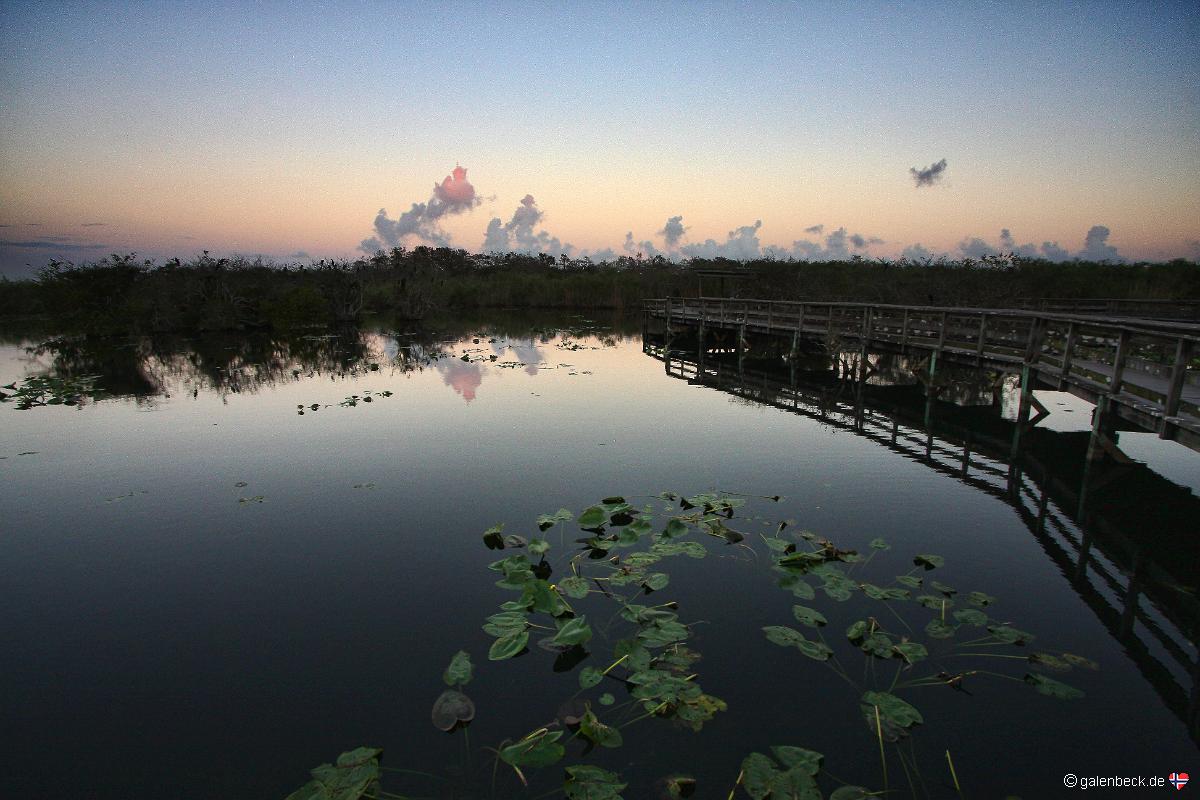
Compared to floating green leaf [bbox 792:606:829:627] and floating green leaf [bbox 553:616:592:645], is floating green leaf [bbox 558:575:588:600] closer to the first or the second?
floating green leaf [bbox 553:616:592:645]

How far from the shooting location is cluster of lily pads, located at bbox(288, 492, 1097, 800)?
3.00 meters

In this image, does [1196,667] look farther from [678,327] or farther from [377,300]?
[377,300]

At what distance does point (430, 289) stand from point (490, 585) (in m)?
47.4

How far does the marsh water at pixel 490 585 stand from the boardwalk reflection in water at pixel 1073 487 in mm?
48

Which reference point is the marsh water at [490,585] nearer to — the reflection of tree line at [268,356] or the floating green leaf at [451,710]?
the floating green leaf at [451,710]

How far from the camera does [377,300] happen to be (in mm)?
52625

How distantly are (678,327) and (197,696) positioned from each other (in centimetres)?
3238

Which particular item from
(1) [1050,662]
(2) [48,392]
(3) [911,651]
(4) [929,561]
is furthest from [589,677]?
(2) [48,392]

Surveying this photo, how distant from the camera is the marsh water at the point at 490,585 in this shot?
326 centimetres

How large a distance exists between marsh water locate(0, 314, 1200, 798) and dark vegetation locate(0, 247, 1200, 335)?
2446cm

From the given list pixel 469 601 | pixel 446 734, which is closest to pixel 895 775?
pixel 446 734

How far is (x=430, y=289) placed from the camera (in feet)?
160

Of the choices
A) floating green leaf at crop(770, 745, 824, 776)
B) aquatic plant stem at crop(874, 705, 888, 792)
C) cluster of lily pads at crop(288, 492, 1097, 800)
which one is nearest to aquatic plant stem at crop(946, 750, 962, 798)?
cluster of lily pads at crop(288, 492, 1097, 800)

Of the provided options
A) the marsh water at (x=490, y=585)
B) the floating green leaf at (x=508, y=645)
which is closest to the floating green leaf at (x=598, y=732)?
the marsh water at (x=490, y=585)
